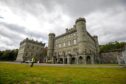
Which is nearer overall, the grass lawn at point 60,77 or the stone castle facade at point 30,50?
the grass lawn at point 60,77

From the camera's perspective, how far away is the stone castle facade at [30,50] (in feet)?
196

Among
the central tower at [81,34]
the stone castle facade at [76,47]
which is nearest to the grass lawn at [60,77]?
the stone castle facade at [76,47]

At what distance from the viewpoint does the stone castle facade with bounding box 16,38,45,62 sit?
2351 inches

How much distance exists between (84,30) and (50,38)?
24596 millimetres

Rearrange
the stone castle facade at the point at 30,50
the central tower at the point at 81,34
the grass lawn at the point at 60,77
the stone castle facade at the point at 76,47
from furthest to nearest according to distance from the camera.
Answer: the stone castle facade at the point at 30,50, the central tower at the point at 81,34, the stone castle facade at the point at 76,47, the grass lawn at the point at 60,77

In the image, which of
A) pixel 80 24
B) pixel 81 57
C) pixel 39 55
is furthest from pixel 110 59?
pixel 39 55

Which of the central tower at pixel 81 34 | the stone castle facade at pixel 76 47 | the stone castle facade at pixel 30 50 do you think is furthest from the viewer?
the stone castle facade at pixel 30 50

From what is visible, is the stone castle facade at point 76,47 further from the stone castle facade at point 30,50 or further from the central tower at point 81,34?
the stone castle facade at point 30,50

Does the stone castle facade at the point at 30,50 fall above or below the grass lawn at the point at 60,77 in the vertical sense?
above

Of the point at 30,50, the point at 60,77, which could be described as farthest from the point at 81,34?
the point at 60,77

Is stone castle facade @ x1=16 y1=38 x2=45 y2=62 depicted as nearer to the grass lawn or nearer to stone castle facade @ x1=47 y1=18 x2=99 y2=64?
stone castle facade @ x1=47 y1=18 x2=99 y2=64

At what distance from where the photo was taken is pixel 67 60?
4397cm

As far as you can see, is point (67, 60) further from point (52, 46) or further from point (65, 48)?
point (52, 46)

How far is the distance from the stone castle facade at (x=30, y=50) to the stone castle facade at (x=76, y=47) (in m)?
11.7
